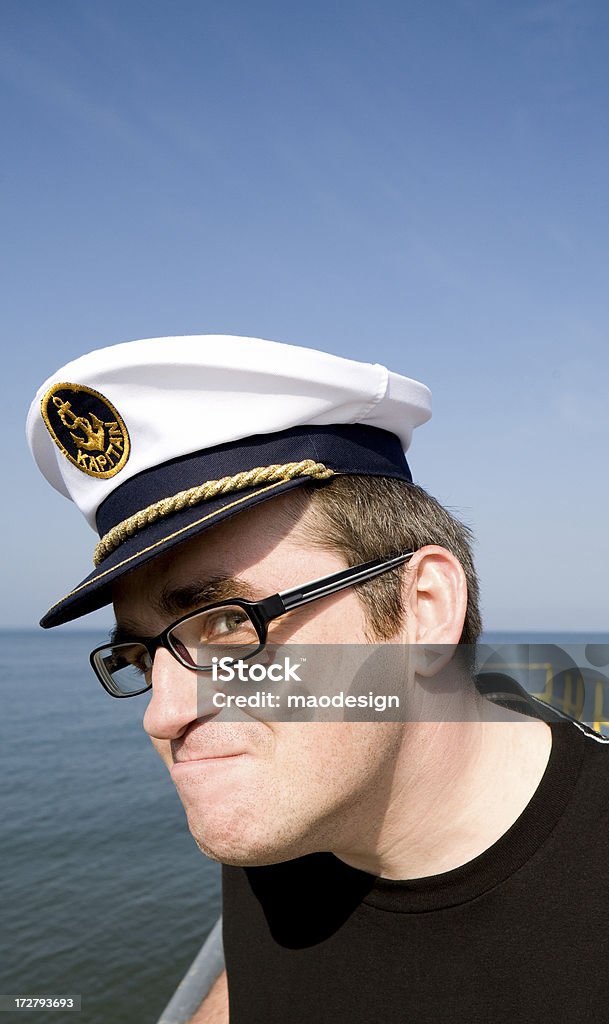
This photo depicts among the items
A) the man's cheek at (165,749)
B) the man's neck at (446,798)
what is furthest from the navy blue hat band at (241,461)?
the man's neck at (446,798)

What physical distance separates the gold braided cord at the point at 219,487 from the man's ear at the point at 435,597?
0.35 meters

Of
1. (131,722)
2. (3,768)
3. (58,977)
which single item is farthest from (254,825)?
(131,722)

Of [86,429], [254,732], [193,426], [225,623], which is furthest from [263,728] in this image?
[86,429]

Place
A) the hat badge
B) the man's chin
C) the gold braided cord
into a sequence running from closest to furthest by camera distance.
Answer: the man's chin
the gold braided cord
the hat badge

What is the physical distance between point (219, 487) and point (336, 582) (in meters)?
0.34

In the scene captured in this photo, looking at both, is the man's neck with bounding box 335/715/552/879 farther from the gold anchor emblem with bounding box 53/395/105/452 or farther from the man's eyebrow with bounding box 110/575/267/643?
the gold anchor emblem with bounding box 53/395/105/452

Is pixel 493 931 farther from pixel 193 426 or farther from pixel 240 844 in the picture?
pixel 193 426

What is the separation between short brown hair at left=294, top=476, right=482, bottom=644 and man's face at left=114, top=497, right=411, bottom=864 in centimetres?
4

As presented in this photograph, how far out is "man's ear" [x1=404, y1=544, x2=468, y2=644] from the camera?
1770mm

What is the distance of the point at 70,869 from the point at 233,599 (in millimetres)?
17109

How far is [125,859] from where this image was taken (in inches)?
656

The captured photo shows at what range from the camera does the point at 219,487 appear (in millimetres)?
1603

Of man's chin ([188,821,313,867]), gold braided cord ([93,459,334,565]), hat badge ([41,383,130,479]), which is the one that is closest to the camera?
man's chin ([188,821,313,867])

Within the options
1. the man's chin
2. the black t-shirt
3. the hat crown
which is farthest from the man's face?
the black t-shirt
